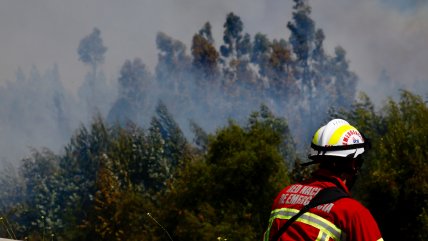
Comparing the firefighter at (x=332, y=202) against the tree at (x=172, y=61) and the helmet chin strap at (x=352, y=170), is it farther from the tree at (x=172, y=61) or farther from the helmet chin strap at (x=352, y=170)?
the tree at (x=172, y=61)

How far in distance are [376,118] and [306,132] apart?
103 metres

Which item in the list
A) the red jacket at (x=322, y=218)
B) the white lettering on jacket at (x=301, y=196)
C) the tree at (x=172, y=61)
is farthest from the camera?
the tree at (x=172, y=61)

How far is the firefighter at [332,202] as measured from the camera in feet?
11.2

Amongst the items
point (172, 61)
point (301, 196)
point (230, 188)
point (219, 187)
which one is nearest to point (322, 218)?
point (301, 196)

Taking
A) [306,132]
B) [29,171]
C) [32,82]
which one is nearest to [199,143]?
[29,171]

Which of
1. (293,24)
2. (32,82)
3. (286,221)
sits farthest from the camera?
(32,82)

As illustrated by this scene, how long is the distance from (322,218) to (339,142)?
41 cm

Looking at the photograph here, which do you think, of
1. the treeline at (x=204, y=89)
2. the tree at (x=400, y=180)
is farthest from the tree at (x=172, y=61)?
the tree at (x=400, y=180)

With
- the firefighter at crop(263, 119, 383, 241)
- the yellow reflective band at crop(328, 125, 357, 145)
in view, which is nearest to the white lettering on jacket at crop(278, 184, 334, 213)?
the firefighter at crop(263, 119, 383, 241)

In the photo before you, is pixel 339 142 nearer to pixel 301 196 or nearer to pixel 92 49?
pixel 301 196

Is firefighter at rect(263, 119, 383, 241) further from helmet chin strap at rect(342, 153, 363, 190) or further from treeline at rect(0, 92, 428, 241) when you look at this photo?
treeline at rect(0, 92, 428, 241)

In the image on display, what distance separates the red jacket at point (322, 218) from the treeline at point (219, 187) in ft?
111

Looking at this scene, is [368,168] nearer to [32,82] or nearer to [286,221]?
[286,221]

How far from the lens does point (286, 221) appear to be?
372cm
